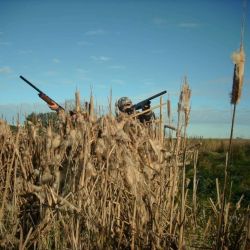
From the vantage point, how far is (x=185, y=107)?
6.51ft

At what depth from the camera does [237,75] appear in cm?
149

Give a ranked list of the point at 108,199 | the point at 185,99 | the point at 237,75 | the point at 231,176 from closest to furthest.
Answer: the point at 237,75
the point at 185,99
the point at 108,199
the point at 231,176

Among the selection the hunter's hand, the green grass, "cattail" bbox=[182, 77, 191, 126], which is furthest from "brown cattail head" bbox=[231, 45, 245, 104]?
the hunter's hand

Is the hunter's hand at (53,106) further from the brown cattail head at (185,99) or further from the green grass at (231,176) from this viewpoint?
the brown cattail head at (185,99)

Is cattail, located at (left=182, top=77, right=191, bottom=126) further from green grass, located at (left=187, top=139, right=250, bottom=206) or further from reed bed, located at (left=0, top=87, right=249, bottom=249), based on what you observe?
green grass, located at (left=187, top=139, right=250, bottom=206)

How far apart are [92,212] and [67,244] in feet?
1.04

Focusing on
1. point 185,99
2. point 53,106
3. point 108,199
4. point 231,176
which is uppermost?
point 53,106

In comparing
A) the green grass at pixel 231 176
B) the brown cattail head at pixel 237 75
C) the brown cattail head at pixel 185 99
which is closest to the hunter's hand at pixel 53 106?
the green grass at pixel 231 176

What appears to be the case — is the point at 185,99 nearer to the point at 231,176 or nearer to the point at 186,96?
the point at 186,96

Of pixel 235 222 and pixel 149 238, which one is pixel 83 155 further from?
pixel 235 222

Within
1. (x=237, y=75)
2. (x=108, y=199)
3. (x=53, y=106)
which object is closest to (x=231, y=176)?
(x=53, y=106)

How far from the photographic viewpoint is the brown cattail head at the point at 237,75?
58.3 inches

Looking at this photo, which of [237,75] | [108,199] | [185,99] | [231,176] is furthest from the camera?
[231,176]

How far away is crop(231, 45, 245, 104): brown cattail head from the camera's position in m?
1.48
